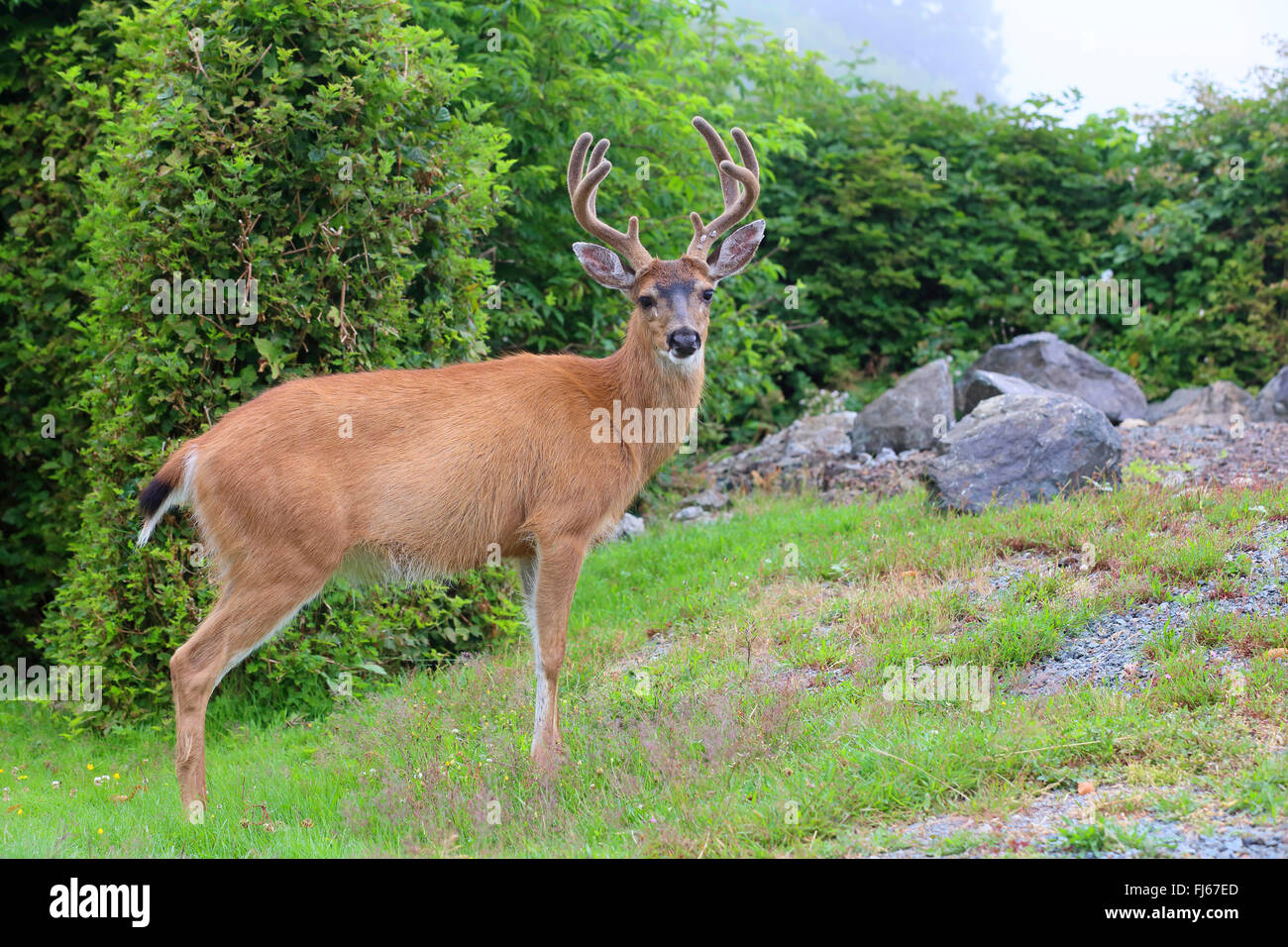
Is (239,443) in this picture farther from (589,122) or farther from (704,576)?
(589,122)

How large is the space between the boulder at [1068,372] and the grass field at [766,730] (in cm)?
447

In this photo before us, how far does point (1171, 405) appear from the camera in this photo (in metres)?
13.4

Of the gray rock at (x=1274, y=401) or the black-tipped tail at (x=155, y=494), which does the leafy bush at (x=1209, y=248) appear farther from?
the black-tipped tail at (x=155, y=494)

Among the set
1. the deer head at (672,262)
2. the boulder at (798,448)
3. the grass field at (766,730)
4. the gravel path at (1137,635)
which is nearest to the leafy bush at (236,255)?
the grass field at (766,730)

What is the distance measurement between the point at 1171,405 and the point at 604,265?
8.81 meters

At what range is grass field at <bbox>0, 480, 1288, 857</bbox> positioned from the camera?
4.69 m

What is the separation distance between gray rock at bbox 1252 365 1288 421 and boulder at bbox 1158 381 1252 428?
0.25 m

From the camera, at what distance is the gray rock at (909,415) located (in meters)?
11.6

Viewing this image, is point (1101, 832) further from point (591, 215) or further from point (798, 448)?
point (798, 448)

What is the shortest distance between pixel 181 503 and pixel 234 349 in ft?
4.56

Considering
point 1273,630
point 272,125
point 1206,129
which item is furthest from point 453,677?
point 1206,129

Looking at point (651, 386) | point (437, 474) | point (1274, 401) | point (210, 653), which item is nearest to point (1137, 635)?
point (651, 386)

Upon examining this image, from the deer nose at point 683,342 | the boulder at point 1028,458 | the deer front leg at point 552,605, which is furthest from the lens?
the boulder at point 1028,458
